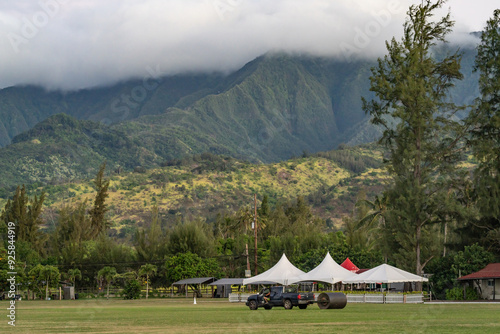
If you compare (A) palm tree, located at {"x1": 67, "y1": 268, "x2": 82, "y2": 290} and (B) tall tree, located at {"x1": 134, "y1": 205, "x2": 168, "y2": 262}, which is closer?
(A) palm tree, located at {"x1": 67, "y1": 268, "x2": 82, "y2": 290}

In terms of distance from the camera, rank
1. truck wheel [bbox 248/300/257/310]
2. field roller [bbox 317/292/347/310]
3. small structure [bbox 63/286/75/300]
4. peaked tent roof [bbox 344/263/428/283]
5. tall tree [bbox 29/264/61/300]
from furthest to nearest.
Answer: small structure [bbox 63/286/75/300], tall tree [bbox 29/264/61/300], peaked tent roof [bbox 344/263/428/283], truck wheel [bbox 248/300/257/310], field roller [bbox 317/292/347/310]

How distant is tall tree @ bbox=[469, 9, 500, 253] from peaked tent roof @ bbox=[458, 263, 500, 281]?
3.70m

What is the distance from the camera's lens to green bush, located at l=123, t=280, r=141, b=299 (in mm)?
73562

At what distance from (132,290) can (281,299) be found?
37401 mm

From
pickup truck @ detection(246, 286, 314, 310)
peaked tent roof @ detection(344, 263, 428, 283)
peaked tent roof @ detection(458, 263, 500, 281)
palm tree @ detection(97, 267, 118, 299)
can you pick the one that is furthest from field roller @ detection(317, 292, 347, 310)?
palm tree @ detection(97, 267, 118, 299)

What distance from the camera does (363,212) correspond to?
9662cm

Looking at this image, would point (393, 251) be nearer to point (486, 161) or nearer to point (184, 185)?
point (486, 161)

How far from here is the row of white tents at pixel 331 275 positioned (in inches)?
1859

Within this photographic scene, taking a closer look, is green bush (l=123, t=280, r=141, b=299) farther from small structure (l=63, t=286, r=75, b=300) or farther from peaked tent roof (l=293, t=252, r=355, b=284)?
peaked tent roof (l=293, t=252, r=355, b=284)

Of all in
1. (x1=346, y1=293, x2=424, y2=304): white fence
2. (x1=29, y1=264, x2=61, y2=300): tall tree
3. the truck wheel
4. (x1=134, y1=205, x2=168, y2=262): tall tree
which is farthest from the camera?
(x1=134, y1=205, x2=168, y2=262): tall tree

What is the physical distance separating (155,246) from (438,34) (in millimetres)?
48533

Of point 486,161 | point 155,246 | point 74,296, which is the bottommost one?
point 74,296

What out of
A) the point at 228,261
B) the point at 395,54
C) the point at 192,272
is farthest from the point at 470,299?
the point at 228,261

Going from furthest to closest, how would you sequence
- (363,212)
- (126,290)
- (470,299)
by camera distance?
(363,212) → (126,290) → (470,299)
